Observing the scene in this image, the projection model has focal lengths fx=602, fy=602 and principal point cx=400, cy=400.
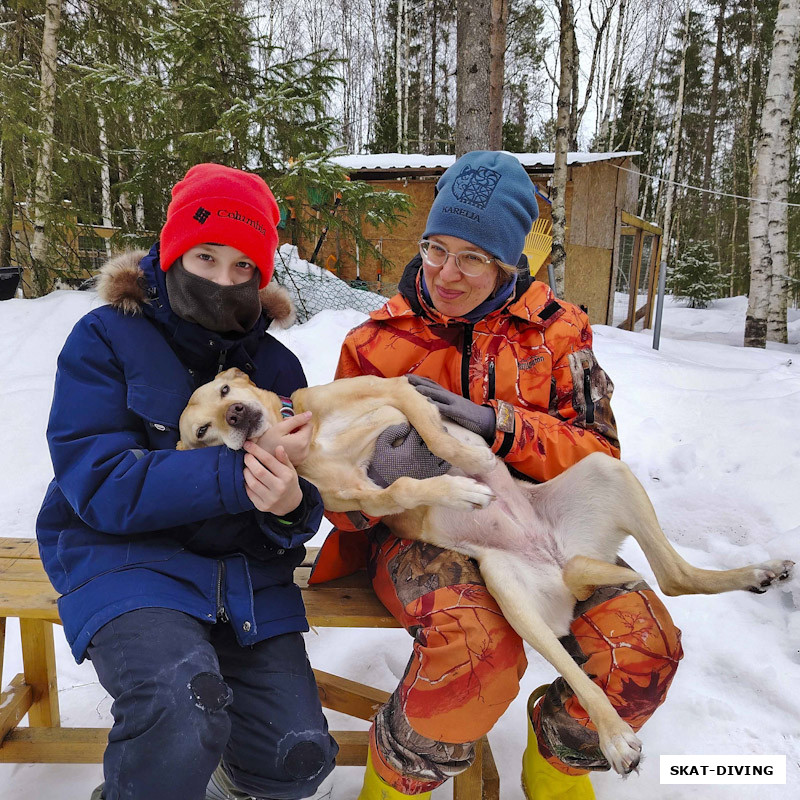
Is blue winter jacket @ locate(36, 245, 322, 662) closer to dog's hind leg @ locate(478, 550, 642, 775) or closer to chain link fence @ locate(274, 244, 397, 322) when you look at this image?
dog's hind leg @ locate(478, 550, 642, 775)

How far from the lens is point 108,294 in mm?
1891

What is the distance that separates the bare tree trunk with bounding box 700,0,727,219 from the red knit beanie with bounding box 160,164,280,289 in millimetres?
25858

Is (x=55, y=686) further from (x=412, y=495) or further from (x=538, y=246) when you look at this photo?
(x=538, y=246)

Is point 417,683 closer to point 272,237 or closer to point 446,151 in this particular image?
point 272,237

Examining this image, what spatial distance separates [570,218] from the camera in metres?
11.0

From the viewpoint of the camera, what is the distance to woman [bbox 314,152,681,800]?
1.69 m

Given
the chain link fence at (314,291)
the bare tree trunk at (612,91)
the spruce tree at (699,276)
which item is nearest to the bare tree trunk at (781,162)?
the spruce tree at (699,276)

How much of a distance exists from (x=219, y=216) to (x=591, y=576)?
1626 millimetres

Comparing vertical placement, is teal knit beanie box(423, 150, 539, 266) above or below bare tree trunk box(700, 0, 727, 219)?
below

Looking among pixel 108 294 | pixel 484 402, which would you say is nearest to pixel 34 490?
pixel 108 294

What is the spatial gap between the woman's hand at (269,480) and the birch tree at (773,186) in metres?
10.9

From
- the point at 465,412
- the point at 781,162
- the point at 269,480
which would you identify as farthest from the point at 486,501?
the point at 781,162

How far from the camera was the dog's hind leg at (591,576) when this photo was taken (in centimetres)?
185

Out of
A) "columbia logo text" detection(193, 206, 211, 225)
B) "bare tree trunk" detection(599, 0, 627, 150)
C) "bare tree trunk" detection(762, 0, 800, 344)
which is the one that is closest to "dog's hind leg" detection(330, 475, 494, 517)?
"columbia logo text" detection(193, 206, 211, 225)
